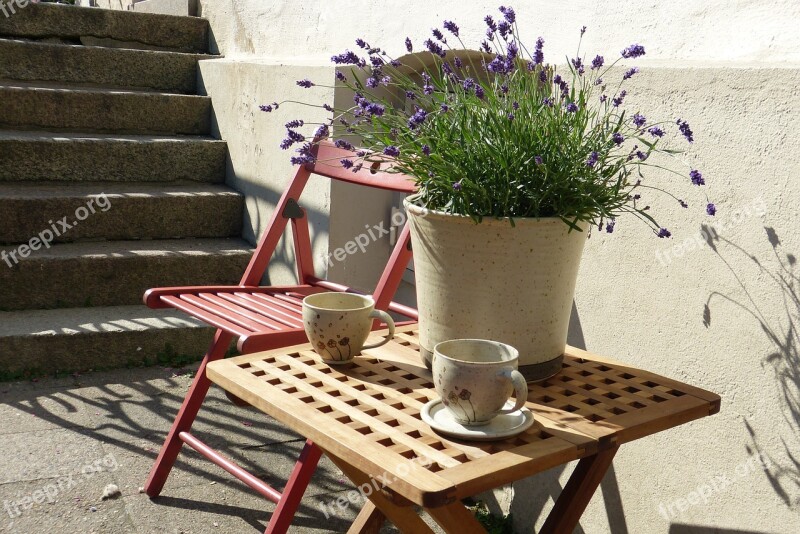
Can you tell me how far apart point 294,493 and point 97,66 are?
3.55 meters

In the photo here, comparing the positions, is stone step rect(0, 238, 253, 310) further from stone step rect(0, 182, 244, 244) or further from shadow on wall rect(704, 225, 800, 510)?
shadow on wall rect(704, 225, 800, 510)

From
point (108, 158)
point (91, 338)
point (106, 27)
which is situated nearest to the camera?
point (91, 338)

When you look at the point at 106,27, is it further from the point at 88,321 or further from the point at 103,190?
the point at 88,321

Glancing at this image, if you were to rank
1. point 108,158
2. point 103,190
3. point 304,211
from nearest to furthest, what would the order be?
point 304,211 → point 103,190 → point 108,158

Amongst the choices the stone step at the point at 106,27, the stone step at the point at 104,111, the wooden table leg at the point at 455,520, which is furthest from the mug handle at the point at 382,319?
the stone step at the point at 106,27

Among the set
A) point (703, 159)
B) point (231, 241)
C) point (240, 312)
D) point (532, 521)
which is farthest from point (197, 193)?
point (703, 159)

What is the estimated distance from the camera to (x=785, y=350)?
1727 millimetres

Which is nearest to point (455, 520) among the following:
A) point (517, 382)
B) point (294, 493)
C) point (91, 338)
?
point (517, 382)

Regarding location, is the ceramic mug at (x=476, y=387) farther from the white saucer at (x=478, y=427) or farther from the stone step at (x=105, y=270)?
the stone step at (x=105, y=270)

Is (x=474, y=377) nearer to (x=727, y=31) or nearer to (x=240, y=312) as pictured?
(x=727, y=31)

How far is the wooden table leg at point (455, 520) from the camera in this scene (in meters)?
→ 1.46

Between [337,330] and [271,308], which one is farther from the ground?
[337,330]

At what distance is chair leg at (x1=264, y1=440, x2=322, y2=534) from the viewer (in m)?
2.20

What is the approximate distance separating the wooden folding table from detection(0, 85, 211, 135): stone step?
3.29 metres
